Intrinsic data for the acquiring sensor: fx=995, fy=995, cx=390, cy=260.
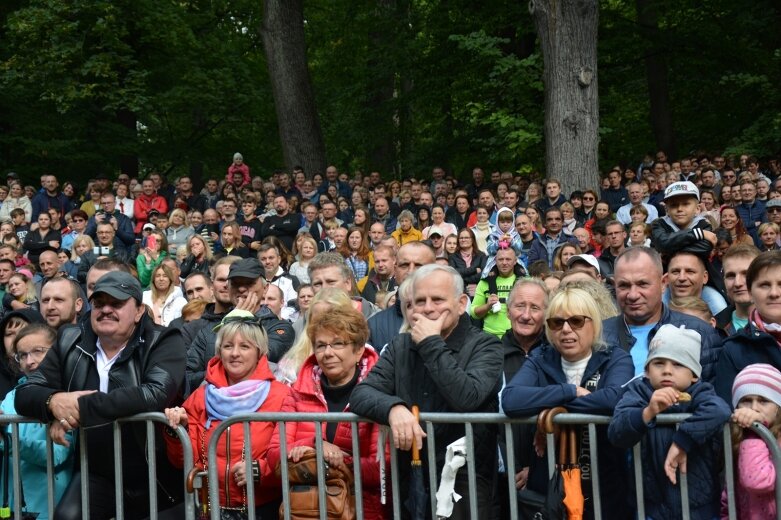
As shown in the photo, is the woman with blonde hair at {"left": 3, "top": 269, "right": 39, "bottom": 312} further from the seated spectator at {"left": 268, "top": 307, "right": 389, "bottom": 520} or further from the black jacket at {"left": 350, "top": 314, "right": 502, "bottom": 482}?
the black jacket at {"left": 350, "top": 314, "right": 502, "bottom": 482}

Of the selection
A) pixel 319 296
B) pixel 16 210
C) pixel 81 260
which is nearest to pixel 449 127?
pixel 16 210

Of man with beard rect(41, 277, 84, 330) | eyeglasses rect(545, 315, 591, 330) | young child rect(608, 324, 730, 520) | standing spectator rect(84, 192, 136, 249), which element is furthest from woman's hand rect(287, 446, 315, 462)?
standing spectator rect(84, 192, 136, 249)

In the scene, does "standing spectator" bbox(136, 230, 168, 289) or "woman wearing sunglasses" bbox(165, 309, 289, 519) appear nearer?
"woman wearing sunglasses" bbox(165, 309, 289, 519)

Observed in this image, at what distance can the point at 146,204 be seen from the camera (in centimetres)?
1842

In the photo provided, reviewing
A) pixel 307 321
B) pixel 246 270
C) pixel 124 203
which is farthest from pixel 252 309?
pixel 124 203

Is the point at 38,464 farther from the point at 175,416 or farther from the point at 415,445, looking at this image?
the point at 415,445

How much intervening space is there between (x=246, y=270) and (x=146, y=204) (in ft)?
39.0

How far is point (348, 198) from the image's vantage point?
18578 mm

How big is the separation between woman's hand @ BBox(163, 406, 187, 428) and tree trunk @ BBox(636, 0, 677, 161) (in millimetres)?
19601

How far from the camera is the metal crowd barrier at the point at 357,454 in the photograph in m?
4.16

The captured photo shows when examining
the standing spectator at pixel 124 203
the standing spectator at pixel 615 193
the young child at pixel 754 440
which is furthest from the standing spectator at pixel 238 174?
the young child at pixel 754 440

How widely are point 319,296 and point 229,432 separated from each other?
3.11ft

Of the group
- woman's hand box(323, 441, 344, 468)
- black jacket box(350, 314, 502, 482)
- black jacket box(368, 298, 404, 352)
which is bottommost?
woman's hand box(323, 441, 344, 468)

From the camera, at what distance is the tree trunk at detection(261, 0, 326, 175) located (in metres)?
21.0
